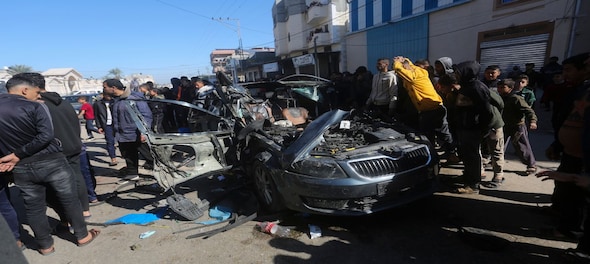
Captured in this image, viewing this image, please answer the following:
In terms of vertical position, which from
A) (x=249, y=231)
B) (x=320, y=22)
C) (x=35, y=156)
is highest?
(x=320, y=22)

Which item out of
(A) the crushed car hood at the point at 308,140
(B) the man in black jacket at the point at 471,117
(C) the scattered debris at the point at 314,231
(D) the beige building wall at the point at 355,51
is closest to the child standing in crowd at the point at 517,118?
(B) the man in black jacket at the point at 471,117

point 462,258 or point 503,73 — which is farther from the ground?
point 503,73

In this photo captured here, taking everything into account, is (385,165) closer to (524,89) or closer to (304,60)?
(524,89)

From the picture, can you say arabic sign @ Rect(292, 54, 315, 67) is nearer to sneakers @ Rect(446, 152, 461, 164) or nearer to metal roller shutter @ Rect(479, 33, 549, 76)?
metal roller shutter @ Rect(479, 33, 549, 76)

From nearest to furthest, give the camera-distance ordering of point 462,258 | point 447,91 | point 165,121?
point 462,258, point 447,91, point 165,121

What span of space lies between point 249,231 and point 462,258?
2.00m

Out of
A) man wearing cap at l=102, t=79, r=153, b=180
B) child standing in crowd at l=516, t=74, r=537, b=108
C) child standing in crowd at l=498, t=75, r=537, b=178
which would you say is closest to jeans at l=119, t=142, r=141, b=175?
man wearing cap at l=102, t=79, r=153, b=180

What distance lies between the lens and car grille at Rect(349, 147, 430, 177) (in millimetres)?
2709

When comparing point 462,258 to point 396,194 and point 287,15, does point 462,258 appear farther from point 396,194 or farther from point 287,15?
point 287,15

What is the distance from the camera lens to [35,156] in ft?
8.86

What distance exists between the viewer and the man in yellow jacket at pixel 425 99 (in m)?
4.03

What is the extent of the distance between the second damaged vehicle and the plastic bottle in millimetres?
220

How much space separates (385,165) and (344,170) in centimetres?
42

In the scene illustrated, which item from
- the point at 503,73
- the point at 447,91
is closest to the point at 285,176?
the point at 447,91
